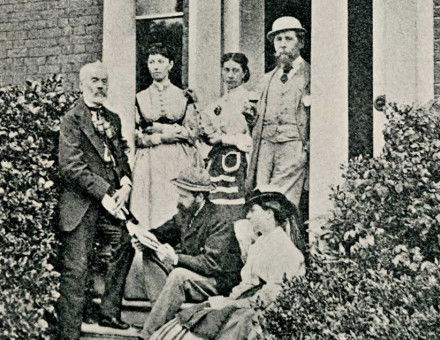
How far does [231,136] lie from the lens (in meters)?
6.75

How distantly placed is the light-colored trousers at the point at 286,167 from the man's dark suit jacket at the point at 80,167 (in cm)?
138

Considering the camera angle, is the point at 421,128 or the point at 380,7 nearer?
the point at 421,128

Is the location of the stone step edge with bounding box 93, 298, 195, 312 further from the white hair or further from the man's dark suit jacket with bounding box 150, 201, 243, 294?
the white hair

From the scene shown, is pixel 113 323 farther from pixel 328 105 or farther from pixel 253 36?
pixel 253 36

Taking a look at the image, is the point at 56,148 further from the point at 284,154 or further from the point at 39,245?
the point at 284,154

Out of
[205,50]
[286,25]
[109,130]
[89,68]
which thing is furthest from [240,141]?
[89,68]

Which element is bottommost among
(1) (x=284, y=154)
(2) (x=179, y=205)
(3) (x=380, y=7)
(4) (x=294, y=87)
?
(2) (x=179, y=205)

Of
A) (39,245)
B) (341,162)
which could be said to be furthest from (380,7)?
(39,245)

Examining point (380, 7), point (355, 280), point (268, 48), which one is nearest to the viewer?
point (355, 280)

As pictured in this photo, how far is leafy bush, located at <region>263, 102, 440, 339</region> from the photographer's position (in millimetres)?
5035

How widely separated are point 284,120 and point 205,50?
3.29 feet

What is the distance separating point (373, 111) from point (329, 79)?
45 cm

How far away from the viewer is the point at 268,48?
6.82 metres

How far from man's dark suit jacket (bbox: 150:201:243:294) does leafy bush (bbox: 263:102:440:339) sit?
2.95 ft
